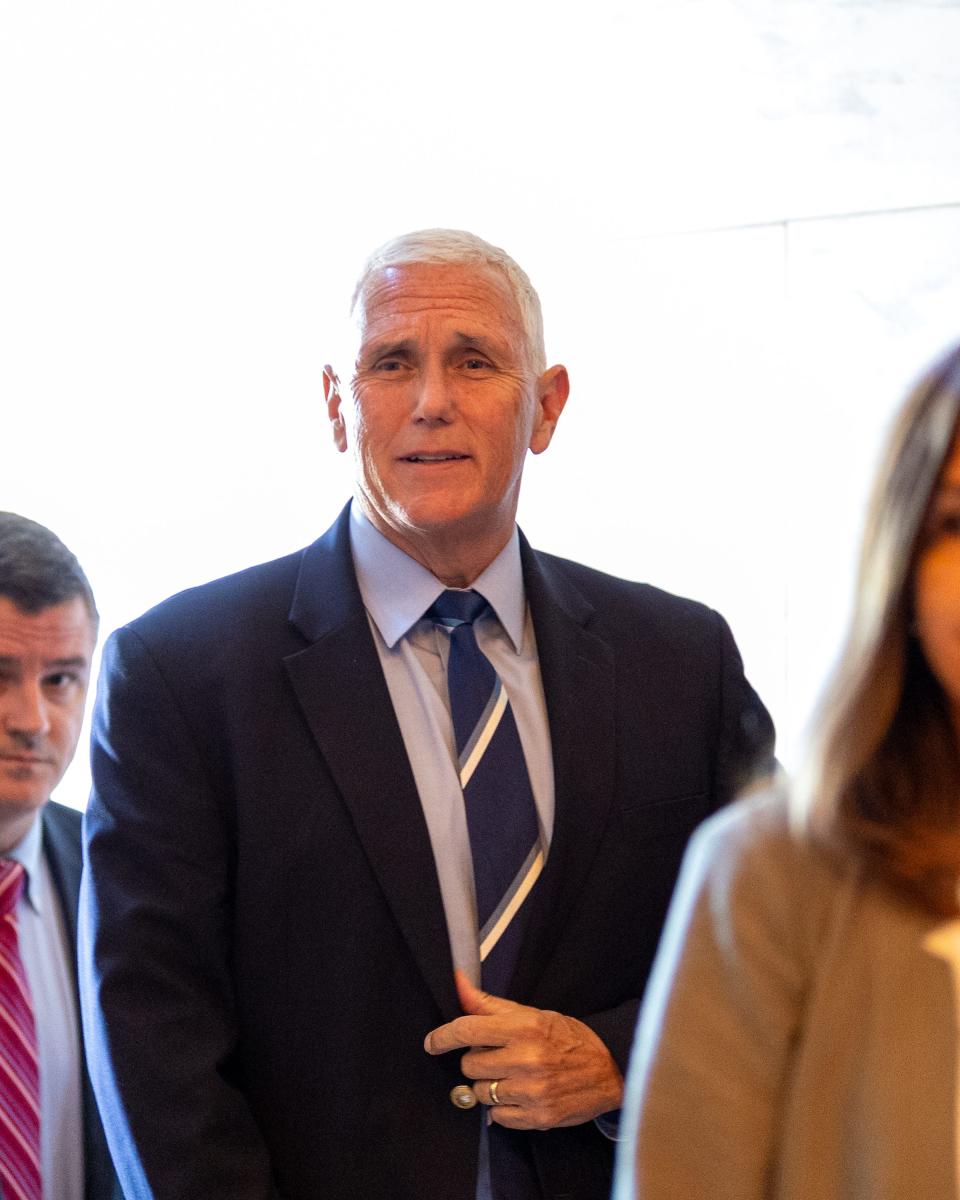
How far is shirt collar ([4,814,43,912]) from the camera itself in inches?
71.1

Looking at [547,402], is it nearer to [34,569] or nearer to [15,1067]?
[34,569]

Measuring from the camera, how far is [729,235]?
11.0 ft

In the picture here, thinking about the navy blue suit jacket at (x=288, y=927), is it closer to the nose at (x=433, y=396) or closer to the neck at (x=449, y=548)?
the neck at (x=449, y=548)

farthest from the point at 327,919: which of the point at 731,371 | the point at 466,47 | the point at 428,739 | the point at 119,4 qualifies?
the point at 119,4

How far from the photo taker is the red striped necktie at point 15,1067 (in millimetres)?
1683

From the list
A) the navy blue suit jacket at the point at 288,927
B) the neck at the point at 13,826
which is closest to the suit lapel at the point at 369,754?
the navy blue suit jacket at the point at 288,927

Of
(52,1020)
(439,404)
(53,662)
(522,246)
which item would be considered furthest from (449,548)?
(522,246)

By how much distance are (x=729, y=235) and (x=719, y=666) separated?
1.61 metres

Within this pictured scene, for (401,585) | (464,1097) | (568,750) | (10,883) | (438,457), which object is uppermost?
(438,457)

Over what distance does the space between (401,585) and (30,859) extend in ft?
1.83

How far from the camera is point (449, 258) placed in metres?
1.93

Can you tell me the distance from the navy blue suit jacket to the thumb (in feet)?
0.06

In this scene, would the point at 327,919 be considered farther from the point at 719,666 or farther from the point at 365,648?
the point at 719,666

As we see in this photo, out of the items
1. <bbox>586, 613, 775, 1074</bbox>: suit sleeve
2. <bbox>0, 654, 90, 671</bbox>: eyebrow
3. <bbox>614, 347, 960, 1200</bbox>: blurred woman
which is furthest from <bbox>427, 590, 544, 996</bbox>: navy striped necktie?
<bbox>614, 347, 960, 1200</bbox>: blurred woman
